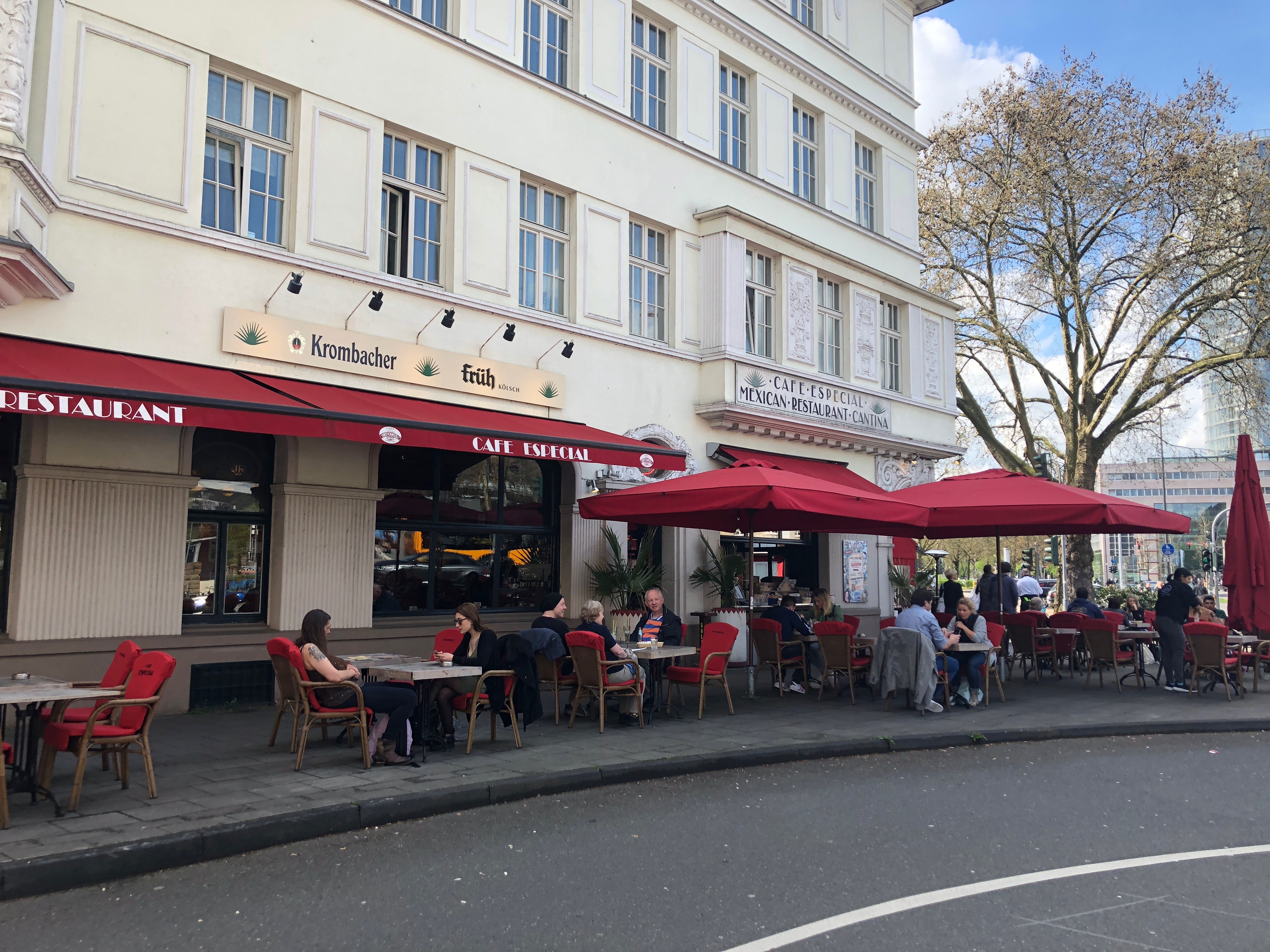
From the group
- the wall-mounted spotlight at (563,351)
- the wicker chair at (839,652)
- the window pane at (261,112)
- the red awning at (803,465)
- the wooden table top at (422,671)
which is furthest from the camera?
the red awning at (803,465)

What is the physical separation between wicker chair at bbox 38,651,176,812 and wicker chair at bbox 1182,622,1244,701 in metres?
11.7

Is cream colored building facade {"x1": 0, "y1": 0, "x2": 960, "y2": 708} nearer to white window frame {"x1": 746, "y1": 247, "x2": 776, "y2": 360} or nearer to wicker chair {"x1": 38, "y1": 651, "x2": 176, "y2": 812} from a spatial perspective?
white window frame {"x1": 746, "y1": 247, "x2": 776, "y2": 360}

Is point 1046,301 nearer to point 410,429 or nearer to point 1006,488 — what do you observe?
point 1006,488

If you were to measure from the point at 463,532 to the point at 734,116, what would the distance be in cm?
927

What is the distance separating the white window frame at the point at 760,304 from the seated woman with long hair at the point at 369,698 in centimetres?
1052

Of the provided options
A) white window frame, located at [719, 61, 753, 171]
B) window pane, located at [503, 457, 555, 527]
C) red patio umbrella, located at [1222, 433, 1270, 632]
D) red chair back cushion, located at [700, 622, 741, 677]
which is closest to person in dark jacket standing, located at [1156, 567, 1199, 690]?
red patio umbrella, located at [1222, 433, 1270, 632]

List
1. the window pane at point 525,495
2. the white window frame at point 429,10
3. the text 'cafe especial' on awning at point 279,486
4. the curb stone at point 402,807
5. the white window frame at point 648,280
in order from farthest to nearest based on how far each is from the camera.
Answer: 1. the white window frame at point 648,280
2. the window pane at point 525,495
3. the white window frame at point 429,10
4. the text 'cafe especial' on awning at point 279,486
5. the curb stone at point 402,807

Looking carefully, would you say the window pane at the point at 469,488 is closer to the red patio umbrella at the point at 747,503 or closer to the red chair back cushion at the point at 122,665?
the red patio umbrella at the point at 747,503

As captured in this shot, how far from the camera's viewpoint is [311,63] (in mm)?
11258

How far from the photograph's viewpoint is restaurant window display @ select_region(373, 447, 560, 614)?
12227mm

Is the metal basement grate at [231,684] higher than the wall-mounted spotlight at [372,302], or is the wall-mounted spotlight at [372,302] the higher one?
the wall-mounted spotlight at [372,302]

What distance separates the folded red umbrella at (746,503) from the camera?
34.0ft

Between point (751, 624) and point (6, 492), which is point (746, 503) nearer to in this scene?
point (751, 624)

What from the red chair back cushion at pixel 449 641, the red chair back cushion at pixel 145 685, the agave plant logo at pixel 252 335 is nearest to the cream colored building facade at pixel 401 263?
the agave plant logo at pixel 252 335
